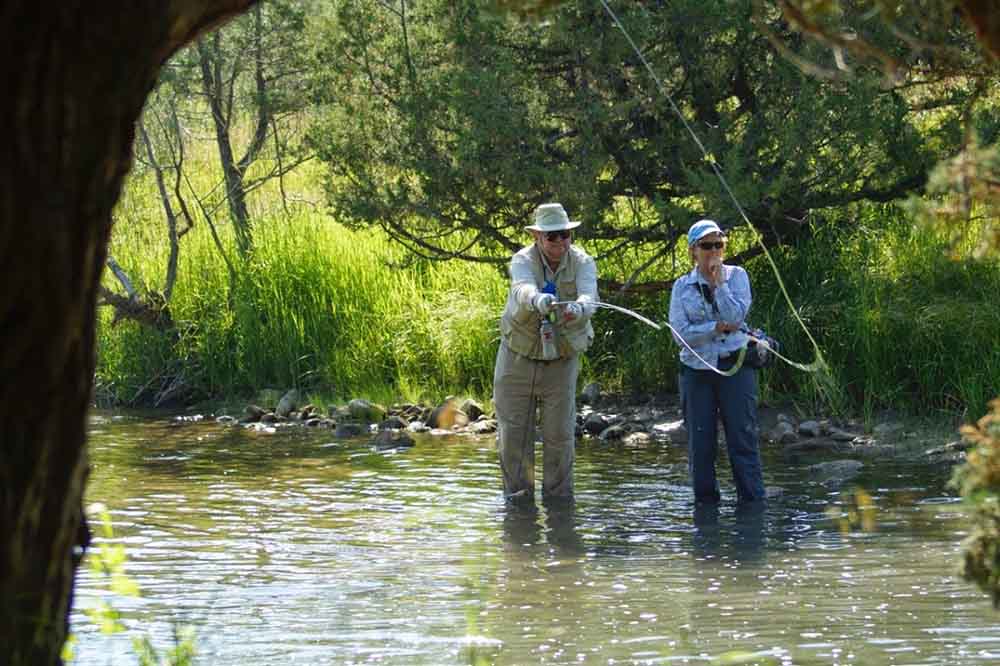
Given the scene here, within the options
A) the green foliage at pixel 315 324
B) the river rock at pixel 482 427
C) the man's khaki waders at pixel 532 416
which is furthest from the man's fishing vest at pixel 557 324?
the green foliage at pixel 315 324

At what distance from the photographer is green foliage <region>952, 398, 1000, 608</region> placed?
9.50 feet

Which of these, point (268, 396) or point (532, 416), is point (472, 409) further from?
point (532, 416)

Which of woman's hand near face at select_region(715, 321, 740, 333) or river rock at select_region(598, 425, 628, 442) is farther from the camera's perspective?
river rock at select_region(598, 425, 628, 442)

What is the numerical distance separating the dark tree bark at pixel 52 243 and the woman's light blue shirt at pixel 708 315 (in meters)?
5.76

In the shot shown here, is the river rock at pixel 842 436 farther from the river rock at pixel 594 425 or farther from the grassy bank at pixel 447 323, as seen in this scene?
the river rock at pixel 594 425

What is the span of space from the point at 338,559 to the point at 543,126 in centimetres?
504

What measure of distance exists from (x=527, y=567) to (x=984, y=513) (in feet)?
16.1

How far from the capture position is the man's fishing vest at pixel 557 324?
8.91 m

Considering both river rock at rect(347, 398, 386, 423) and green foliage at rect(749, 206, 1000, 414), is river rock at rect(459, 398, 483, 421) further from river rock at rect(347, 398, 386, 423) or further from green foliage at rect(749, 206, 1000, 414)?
green foliage at rect(749, 206, 1000, 414)

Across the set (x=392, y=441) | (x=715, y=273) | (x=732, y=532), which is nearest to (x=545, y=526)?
(x=732, y=532)

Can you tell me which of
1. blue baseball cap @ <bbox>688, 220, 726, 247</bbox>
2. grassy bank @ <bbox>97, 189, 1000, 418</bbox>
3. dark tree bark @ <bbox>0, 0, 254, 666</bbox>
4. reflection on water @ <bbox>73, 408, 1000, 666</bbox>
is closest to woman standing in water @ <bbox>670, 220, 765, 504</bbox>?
blue baseball cap @ <bbox>688, 220, 726, 247</bbox>

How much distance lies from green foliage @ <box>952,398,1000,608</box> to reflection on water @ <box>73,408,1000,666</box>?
2316 millimetres

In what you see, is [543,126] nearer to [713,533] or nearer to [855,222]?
[855,222]

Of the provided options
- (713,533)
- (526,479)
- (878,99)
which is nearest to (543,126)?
(878,99)
